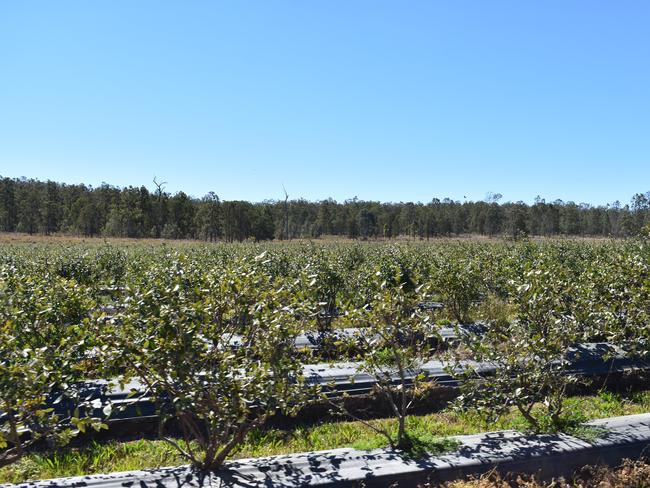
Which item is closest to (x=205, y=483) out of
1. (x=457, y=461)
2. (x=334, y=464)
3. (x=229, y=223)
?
(x=334, y=464)

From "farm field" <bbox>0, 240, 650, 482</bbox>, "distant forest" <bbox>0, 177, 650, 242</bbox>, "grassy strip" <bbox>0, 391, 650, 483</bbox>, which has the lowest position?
"grassy strip" <bbox>0, 391, 650, 483</bbox>

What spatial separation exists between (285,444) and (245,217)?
181ft

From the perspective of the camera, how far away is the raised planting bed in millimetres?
3639

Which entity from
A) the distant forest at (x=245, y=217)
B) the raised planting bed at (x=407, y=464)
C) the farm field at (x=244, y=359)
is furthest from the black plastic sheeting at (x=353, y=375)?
the distant forest at (x=245, y=217)

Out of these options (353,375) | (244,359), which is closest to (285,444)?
(353,375)

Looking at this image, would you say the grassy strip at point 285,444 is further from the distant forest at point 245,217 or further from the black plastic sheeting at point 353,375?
the distant forest at point 245,217

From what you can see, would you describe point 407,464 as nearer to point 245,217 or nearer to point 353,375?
point 353,375

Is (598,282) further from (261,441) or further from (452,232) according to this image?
(452,232)

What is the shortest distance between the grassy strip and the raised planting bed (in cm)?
26

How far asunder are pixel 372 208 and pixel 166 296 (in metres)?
82.6

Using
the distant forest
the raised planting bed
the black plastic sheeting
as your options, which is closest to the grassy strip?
the raised planting bed

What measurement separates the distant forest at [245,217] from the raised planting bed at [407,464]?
49.1m

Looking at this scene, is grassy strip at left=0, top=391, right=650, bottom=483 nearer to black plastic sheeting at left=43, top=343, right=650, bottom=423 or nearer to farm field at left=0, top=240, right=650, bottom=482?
farm field at left=0, top=240, right=650, bottom=482

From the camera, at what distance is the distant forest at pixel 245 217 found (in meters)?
60.7
